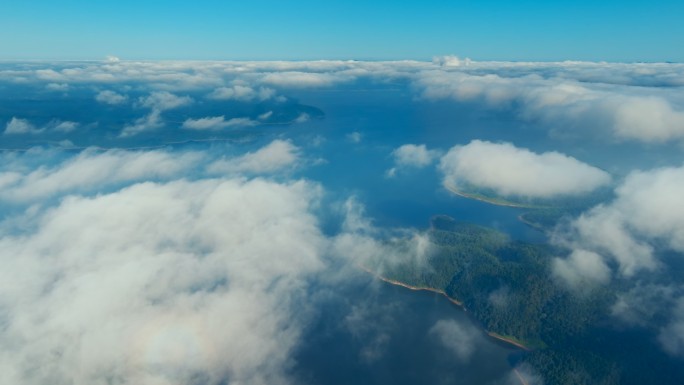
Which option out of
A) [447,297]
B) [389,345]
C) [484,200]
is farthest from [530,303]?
[484,200]

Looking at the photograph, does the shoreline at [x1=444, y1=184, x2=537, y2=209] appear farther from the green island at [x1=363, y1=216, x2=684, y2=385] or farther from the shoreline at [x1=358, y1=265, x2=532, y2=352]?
the shoreline at [x1=358, y1=265, x2=532, y2=352]

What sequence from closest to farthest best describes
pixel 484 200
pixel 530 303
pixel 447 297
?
pixel 530 303, pixel 447 297, pixel 484 200

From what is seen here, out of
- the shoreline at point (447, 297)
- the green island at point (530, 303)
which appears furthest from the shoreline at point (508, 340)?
the green island at point (530, 303)

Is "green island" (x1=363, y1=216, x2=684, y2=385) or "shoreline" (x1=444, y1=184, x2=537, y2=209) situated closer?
"green island" (x1=363, y1=216, x2=684, y2=385)

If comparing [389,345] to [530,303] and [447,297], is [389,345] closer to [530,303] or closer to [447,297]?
[447,297]

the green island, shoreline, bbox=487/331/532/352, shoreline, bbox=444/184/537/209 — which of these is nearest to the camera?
the green island

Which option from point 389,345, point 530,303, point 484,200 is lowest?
point 484,200

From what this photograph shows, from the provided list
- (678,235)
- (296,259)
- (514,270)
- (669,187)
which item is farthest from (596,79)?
(296,259)

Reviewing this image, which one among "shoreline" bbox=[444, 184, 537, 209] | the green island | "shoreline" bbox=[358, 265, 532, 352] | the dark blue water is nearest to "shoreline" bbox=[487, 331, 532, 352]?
"shoreline" bbox=[358, 265, 532, 352]

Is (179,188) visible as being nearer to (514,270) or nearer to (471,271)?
(471,271)
